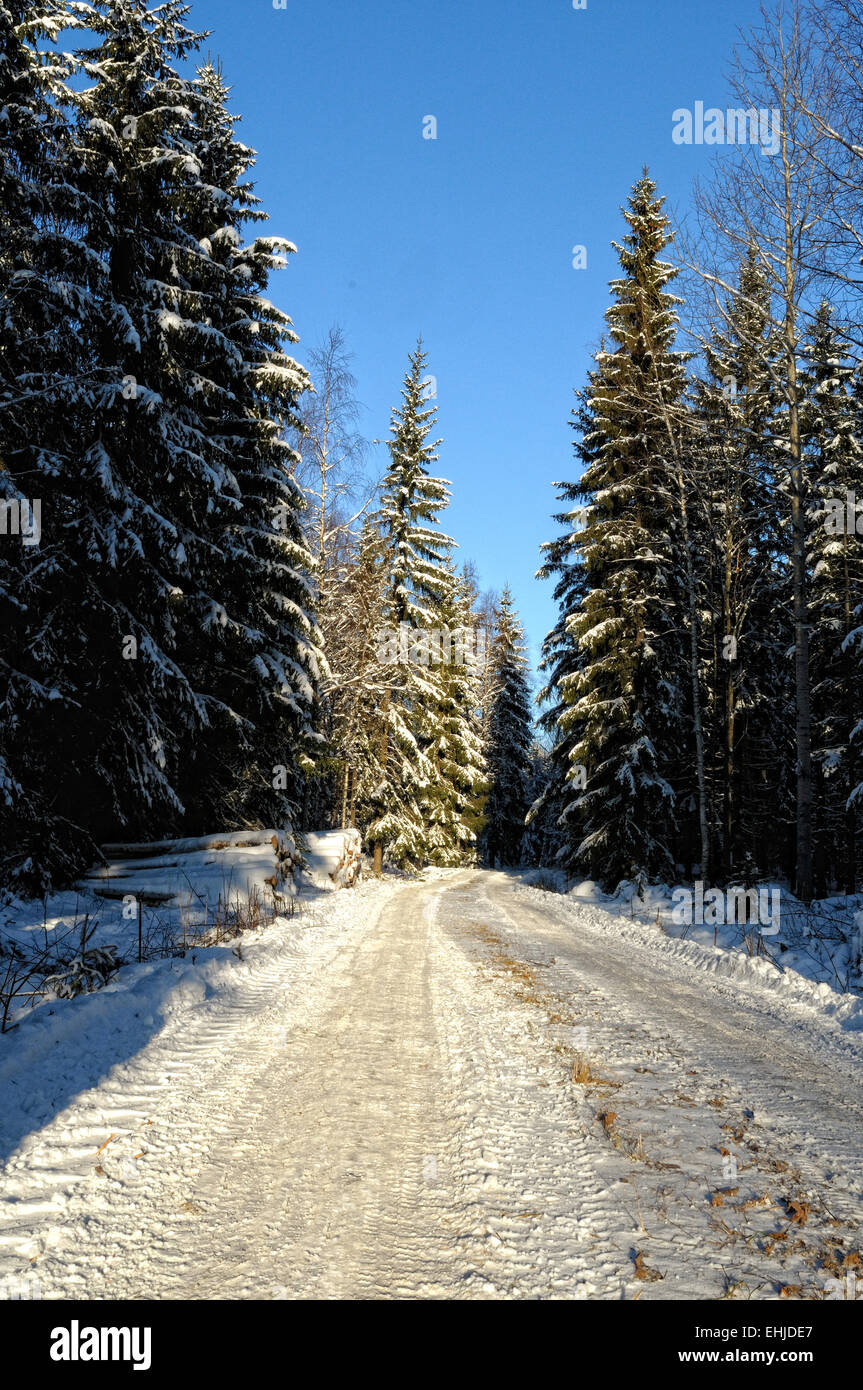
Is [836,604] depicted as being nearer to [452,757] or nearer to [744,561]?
[744,561]

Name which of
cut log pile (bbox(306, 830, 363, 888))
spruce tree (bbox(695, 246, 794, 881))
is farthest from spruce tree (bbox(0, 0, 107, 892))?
spruce tree (bbox(695, 246, 794, 881))

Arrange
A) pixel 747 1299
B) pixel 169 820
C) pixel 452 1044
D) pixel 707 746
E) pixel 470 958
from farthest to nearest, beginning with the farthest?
pixel 707 746
pixel 169 820
pixel 470 958
pixel 452 1044
pixel 747 1299

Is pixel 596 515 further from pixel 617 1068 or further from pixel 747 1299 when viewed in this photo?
pixel 747 1299

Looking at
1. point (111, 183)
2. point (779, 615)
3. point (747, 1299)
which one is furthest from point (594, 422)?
point (747, 1299)

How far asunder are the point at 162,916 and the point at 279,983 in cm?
346

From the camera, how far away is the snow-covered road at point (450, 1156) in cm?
267

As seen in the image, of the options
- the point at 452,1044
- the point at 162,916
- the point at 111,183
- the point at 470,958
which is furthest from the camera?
the point at 111,183

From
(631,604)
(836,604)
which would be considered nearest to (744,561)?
(631,604)

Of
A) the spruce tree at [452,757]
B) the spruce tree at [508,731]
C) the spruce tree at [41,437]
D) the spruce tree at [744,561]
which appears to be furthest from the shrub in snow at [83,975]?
the spruce tree at [508,731]

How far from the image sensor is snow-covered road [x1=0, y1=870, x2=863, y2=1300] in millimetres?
2668

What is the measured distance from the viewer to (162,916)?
32.7 feet

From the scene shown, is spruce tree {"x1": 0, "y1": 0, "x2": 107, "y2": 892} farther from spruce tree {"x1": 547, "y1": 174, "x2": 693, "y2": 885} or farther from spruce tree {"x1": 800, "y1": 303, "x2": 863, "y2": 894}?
spruce tree {"x1": 800, "y1": 303, "x2": 863, "y2": 894}

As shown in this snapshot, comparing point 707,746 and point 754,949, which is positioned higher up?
point 707,746

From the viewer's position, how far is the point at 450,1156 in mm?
3588
